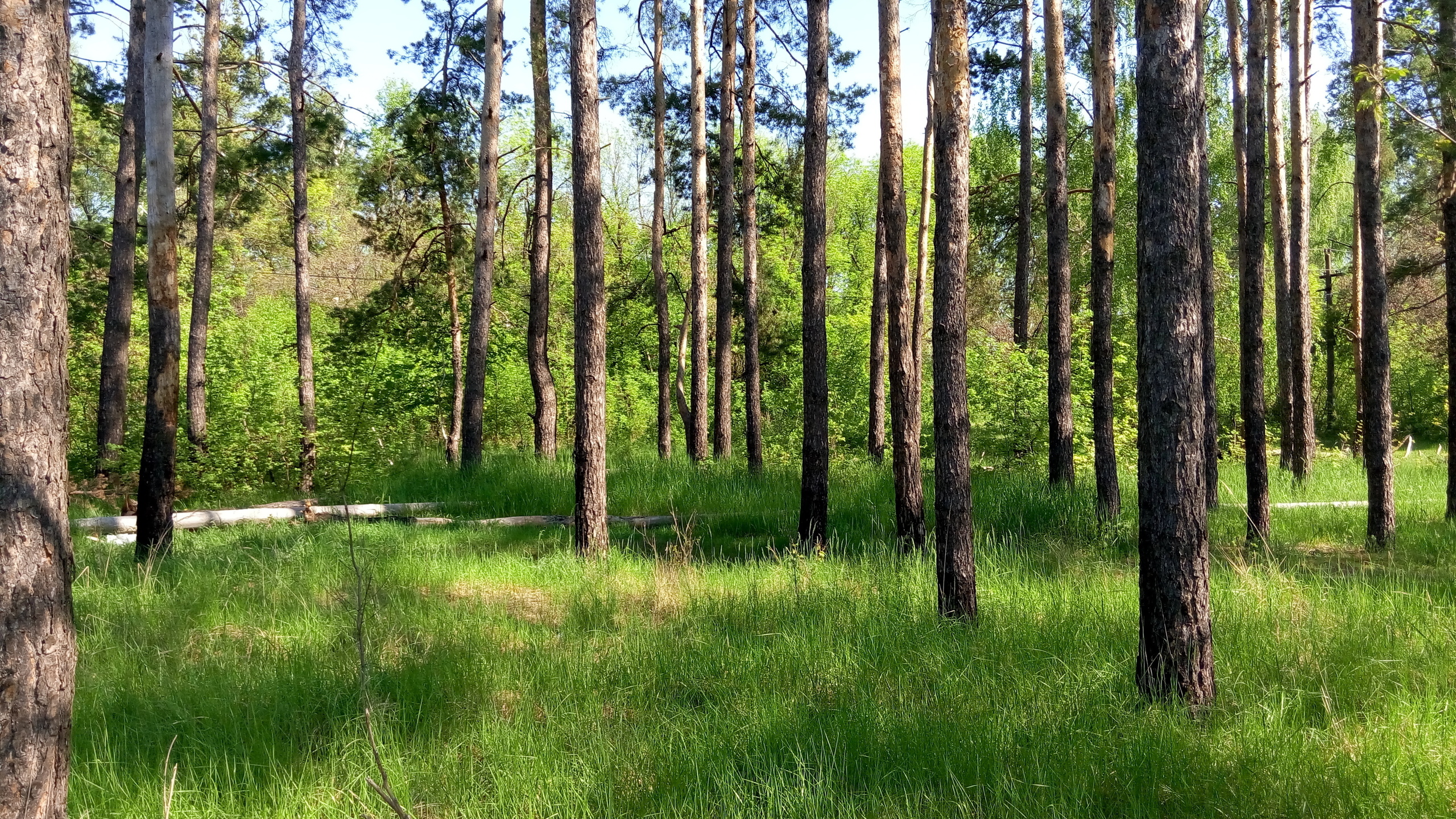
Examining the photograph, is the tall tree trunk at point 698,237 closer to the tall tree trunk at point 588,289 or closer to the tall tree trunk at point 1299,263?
the tall tree trunk at point 588,289

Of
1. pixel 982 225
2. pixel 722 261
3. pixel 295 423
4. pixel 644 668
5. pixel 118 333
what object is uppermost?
pixel 982 225

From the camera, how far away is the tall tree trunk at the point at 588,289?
8.57 meters

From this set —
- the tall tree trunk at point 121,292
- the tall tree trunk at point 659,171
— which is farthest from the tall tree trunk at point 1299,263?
the tall tree trunk at point 121,292

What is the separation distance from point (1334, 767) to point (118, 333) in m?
16.6

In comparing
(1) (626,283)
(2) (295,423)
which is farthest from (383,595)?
(1) (626,283)

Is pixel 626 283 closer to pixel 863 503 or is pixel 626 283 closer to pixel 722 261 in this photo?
pixel 722 261

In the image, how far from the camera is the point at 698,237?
15836mm

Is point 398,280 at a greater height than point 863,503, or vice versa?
point 398,280

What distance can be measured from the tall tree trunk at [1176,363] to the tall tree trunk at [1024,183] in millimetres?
11820

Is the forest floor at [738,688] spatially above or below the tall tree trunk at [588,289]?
below

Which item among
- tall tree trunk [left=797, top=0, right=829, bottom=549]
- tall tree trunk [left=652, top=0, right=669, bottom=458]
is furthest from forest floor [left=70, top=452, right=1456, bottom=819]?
tall tree trunk [left=652, top=0, right=669, bottom=458]

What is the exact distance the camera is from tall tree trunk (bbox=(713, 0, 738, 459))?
1530 cm

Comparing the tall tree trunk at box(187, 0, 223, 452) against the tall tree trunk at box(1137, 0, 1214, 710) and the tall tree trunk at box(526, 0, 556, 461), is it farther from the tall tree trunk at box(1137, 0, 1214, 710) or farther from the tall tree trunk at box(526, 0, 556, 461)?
the tall tree trunk at box(1137, 0, 1214, 710)

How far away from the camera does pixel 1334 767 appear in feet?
11.5
